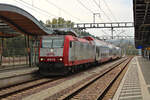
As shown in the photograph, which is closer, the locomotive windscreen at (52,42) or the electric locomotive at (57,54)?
the electric locomotive at (57,54)

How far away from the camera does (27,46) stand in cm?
2028

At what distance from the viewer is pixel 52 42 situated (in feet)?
52.2

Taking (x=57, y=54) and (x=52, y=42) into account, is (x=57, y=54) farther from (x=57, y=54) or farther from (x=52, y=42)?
(x=52, y=42)

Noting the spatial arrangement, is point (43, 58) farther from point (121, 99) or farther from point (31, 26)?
point (121, 99)

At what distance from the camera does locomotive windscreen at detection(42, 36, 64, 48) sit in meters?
15.6

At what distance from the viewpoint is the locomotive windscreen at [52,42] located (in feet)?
51.3

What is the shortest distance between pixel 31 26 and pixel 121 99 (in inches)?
441

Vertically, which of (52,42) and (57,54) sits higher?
(52,42)

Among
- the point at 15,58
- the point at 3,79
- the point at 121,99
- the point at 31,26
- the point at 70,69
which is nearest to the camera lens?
the point at 121,99

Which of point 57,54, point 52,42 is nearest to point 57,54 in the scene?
point 57,54

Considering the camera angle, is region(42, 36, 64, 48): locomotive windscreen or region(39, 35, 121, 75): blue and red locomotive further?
region(42, 36, 64, 48): locomotive windscreen

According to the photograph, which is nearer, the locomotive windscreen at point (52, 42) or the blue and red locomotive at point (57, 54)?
the blue and red locomotive at point (57, 54)

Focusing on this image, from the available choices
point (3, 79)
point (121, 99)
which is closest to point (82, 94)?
point (121, 99)

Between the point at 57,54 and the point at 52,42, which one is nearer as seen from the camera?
the point at 57,54
